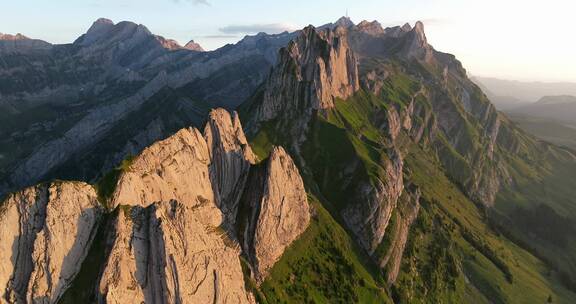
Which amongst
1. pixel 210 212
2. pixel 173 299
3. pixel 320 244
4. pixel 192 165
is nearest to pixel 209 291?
pixel 173 299

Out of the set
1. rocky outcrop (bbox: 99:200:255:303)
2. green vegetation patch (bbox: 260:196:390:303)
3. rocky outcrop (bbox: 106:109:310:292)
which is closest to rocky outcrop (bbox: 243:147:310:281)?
rocky outcrop (bbox: 106:109:310:292)

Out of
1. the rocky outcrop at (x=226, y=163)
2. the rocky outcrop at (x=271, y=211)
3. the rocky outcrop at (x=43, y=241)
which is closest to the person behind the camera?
the rocky outcrop at (x=43, y=241)

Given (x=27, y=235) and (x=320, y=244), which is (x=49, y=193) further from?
(x=320, y=244)

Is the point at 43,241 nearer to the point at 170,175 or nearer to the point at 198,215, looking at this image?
the point at 170,175

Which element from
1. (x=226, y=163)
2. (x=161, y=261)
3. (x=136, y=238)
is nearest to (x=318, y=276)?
(x=226, y=163)

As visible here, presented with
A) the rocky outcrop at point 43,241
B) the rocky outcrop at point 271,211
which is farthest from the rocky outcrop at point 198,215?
the rocky outcrop at point 43,241

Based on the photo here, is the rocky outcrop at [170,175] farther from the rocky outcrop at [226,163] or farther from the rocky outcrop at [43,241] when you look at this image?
the rocky outcrop at [43,241]
